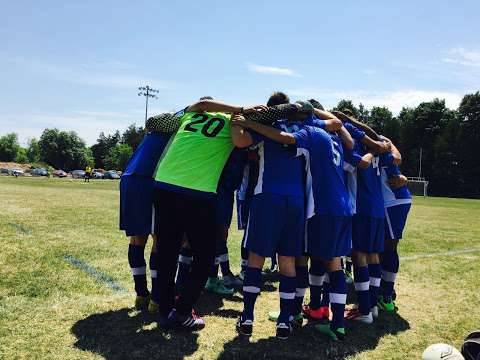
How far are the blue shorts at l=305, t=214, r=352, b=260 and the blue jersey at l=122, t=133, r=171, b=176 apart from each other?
185 cm

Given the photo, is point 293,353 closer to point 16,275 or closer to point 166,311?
point 166,311

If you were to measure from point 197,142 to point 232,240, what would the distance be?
6086mm

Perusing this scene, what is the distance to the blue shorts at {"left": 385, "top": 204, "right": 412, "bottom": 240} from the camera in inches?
214

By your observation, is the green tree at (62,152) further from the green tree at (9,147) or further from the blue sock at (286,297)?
the blue sock at (286,297)

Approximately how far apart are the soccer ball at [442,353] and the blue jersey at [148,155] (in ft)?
10.6

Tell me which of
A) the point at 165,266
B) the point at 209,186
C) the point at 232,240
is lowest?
the point at 232,240

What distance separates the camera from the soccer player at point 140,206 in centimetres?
476

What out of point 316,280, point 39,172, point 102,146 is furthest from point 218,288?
point 102,146

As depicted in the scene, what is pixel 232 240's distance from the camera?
10156 mm

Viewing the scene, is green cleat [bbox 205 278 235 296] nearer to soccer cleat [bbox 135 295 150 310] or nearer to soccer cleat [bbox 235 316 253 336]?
soccer cleat [bbox 135 295 150 310]

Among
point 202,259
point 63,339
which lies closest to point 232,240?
point 202,259

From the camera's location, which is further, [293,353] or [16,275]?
[16,275]

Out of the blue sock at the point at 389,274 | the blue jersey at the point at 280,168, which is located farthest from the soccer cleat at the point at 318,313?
the blue jersey at the point at 280,168

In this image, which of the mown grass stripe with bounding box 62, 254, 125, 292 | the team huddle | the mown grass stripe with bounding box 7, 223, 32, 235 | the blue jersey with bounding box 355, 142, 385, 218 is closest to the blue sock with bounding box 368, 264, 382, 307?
the team huddle
